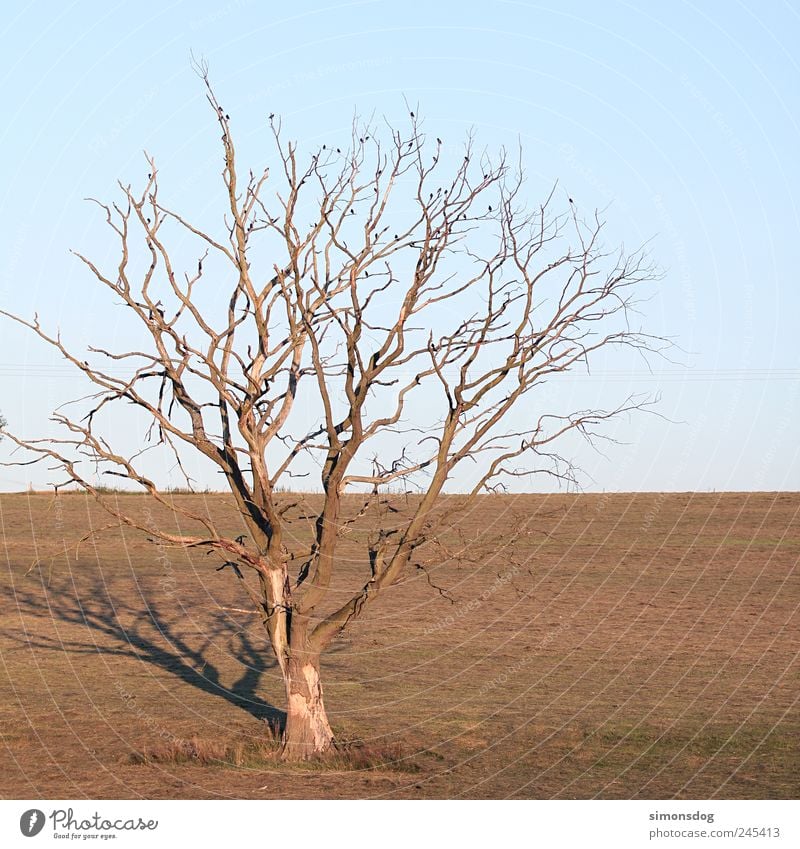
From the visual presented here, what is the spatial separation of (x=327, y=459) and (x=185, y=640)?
13607 millimetres

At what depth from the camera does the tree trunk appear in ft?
50.3

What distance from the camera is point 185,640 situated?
27703mm

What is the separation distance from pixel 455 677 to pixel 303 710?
7.93 meters

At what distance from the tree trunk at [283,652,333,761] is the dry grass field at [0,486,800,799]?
377 millimetres

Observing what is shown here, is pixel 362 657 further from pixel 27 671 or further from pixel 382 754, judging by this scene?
pixel 382 754

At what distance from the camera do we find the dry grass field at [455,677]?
48.8ft

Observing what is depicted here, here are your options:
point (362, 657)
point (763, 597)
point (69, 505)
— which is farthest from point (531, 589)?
point (69, 505)

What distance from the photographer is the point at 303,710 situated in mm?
15406
